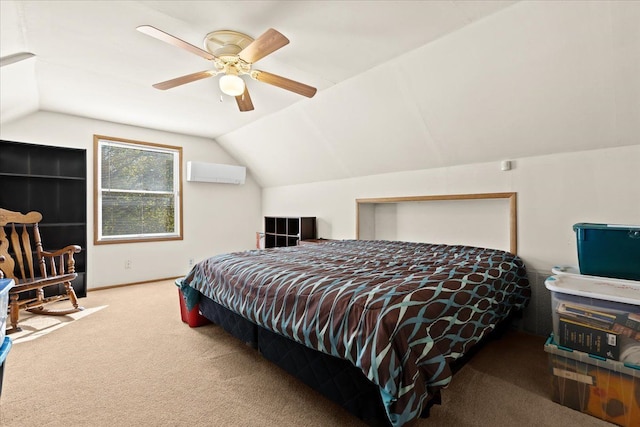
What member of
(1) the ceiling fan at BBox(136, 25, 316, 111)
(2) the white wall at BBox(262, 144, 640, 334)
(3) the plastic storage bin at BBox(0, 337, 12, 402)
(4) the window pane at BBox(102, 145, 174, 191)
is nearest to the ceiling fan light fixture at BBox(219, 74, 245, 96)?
(1) the ceiling fan at BBox(136, 25, 316, 111)

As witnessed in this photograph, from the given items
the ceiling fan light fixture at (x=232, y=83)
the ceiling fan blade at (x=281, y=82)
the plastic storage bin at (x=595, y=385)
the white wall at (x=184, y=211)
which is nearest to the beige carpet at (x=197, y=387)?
the plastic storage bin at (x=595, y=385)

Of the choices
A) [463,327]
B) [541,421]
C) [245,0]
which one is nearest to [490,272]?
[463,327]

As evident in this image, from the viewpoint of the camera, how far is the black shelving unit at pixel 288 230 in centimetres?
477

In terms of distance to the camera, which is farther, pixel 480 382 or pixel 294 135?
pixel 294 135

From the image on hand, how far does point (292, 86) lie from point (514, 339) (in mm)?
2835

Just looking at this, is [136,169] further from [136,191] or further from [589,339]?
[589,339]

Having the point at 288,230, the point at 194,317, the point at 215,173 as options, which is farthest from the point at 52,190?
the point at 288,230

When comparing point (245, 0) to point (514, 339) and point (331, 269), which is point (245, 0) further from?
point (514, 339)

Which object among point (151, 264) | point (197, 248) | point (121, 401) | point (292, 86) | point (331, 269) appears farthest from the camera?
point (197, 248)

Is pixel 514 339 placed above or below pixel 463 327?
below

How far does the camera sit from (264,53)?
2.04 metres

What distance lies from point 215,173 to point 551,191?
15.1 feet

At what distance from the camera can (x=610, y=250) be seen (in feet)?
6.46

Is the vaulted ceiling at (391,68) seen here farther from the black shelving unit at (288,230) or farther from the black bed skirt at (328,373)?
the black bed skirt at (328,373)
